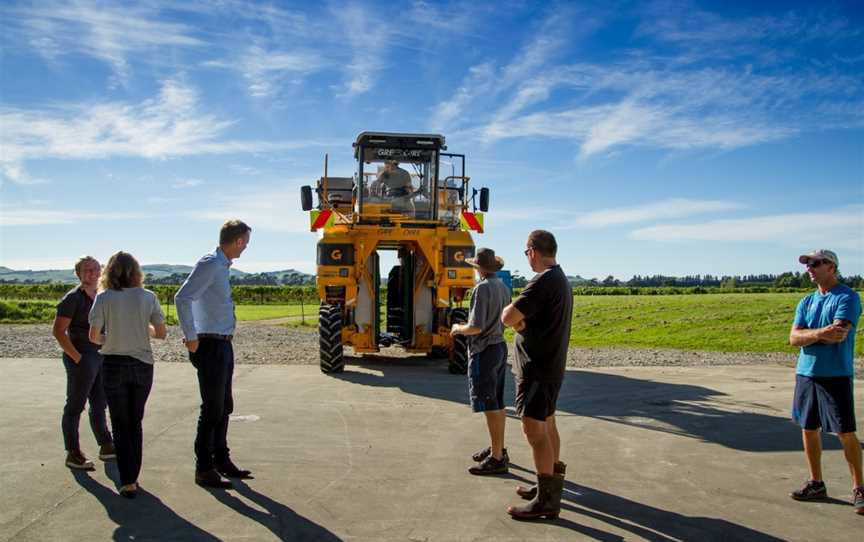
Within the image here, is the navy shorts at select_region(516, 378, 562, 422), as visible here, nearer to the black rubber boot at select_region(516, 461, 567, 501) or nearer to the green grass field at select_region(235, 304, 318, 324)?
the black rubber boot at select_region(516, 461, 567, 501)

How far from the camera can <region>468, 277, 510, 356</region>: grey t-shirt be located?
6.34 m

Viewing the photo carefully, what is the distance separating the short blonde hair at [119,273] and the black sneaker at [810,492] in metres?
5.30

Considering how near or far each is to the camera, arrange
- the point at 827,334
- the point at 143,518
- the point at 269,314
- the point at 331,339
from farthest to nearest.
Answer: the point at 269,314 < the point at 331,339 < the point at 827,334 < the point at 143,518

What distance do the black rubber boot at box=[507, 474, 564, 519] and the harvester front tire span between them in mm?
7826

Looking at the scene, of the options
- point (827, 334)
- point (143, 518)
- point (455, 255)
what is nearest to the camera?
point (143, 518)

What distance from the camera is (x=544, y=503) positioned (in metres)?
5.20

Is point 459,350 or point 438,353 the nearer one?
point 459,350

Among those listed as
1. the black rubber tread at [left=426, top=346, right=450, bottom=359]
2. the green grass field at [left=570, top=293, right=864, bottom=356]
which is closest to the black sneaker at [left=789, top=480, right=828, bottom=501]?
the black rubber tread at [left=426, top=346, right=450, bottom=359]

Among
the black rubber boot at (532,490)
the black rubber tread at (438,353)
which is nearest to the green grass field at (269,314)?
the black rubber tread at (438,353)

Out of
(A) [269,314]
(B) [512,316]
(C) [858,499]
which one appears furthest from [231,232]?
(A) [269,314]

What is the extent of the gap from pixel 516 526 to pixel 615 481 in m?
1.54

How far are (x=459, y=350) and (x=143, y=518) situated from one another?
8392mm

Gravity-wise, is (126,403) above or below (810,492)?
above

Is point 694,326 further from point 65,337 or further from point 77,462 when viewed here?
point 65,337
